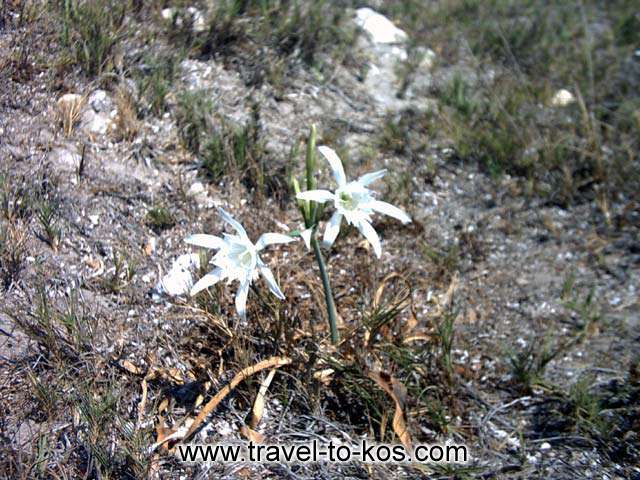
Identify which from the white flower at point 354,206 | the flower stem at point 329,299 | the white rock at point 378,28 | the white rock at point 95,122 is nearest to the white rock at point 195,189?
the white rock at point 95,122

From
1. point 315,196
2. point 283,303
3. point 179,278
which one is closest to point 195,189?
point 179,278

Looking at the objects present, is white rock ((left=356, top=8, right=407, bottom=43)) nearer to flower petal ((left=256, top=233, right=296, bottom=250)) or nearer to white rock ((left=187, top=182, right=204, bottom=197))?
white rock ((left=187, top=182, right=204, bottom=197))

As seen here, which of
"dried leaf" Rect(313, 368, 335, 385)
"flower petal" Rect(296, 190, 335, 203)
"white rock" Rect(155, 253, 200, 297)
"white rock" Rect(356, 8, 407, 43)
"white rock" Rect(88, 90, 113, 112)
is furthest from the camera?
"white rock" Rect(356, 8, 407, 43)

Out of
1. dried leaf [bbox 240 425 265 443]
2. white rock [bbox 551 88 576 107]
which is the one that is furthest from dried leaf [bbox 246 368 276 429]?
white rock [bbox 551 88 576 107]

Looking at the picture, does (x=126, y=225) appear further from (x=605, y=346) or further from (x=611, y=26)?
(x=611, y=26)

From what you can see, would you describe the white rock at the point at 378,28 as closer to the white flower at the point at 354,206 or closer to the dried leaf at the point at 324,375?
the white flower at the point at 354,206
